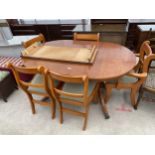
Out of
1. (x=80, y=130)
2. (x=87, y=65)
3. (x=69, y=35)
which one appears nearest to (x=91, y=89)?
(x=87, y=65)

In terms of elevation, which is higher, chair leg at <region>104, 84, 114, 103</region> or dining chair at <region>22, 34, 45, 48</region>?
dining chair at <region>22, 34, 45, 48</region>

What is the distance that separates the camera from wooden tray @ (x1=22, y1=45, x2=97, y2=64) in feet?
5.25

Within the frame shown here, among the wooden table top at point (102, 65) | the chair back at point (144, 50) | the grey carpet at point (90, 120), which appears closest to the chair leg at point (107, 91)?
the grey carpet at point (90, 120)

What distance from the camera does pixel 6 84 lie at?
6.89 ft

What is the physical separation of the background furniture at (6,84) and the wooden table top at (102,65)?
2.20ft

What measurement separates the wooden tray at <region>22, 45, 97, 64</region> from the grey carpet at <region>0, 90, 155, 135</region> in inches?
31.0

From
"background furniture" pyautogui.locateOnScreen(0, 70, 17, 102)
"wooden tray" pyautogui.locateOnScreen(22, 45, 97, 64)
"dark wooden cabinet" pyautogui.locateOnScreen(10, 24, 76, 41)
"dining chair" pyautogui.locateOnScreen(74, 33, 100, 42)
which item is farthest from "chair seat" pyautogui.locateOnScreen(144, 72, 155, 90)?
"dark wooden cabinet" pyautogui.locateOnScreen(10, 24, 76, 41)

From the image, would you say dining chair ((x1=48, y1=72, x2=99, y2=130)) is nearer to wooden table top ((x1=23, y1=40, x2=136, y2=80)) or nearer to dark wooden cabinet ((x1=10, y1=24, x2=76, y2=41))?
wooden table top ((x1=23, y1=40, x2=136, y2=80))

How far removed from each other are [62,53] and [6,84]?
107 cm

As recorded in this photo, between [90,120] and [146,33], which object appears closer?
[90,120]

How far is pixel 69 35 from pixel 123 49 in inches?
75.2

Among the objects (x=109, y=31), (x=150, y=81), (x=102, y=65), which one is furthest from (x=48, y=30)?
(x=150, y=81)

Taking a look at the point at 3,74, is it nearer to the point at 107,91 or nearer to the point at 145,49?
the point at 107,91

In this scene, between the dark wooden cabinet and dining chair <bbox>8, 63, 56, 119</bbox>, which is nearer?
dining chair <bbox>8, 63, 56, 119</bbox>
